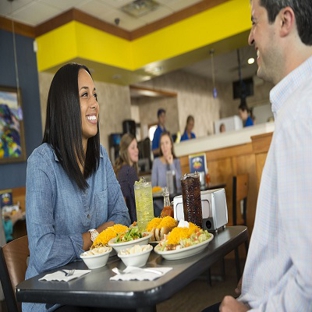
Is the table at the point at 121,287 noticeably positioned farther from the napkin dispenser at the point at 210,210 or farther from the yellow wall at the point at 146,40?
the yellow wall at the point at 146,40

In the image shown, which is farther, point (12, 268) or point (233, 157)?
point (233, 157)

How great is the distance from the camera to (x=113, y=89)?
6949 mm

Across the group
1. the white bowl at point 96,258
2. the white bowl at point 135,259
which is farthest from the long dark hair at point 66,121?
the white bowl at point 135,259

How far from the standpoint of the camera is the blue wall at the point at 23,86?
520 centimetres

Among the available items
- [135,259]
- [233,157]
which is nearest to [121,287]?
[135,259]

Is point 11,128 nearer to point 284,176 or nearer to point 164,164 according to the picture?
point 164,164

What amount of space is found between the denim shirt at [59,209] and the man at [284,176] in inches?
26.2

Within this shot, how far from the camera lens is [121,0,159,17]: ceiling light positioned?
528 centimetres

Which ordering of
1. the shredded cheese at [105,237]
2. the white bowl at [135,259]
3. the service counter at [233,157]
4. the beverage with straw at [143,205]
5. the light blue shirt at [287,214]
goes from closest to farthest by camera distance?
the light blue shirt at [287,214]
the white bowl at [135,259]
the shredded cheese at [105,237]
the beverage with straw at [143,205]
the service counter at [233,157]

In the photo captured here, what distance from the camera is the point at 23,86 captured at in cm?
546

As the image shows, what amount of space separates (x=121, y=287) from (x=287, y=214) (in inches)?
17.7

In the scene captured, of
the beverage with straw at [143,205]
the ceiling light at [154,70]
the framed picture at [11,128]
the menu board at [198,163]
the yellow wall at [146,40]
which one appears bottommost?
the beverage with straw at [143,205]

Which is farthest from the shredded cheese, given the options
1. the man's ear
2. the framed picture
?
the framed picture

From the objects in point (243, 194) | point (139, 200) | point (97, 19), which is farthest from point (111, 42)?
point (139, 200)
